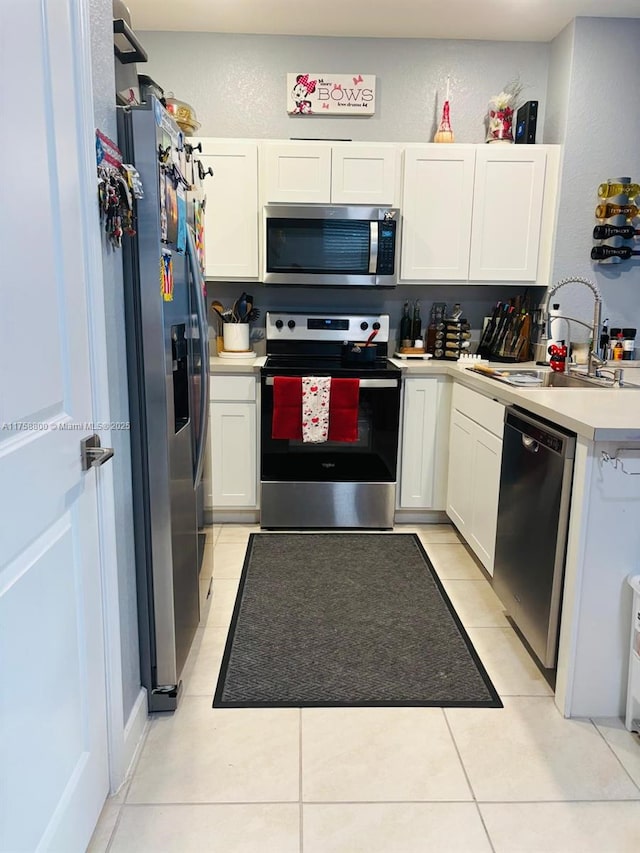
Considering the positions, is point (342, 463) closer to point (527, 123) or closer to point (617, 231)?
point (617, 231)

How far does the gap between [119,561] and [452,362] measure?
8.06ft

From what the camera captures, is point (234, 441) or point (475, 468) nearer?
point (475, 468)

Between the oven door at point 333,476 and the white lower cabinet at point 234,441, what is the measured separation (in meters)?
0.09

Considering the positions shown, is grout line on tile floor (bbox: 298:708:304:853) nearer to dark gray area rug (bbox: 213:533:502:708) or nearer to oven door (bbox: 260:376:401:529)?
dark gray area rug (bbox: 213:533:502:708)

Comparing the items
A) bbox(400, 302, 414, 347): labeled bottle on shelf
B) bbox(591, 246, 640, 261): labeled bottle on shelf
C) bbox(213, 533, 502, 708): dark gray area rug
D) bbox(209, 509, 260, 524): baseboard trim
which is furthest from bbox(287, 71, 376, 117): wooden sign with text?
bbox(213, 533, 502, 708): dark gray area rug

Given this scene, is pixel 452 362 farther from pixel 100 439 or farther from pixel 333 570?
pixel 100 439

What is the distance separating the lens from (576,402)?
207 centimetres

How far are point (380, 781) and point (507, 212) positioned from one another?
113 inches

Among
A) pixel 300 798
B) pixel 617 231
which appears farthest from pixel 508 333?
pixel 300 798

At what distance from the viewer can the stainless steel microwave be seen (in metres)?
3.25

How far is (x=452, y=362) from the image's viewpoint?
3.56m

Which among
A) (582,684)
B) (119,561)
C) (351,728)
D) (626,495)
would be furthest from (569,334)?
(119,561)

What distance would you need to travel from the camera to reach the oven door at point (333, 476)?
3268mm

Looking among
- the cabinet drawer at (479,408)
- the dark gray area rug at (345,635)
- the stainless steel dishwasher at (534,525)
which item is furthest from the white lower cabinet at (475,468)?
the dark gray area rug at (345,635)
